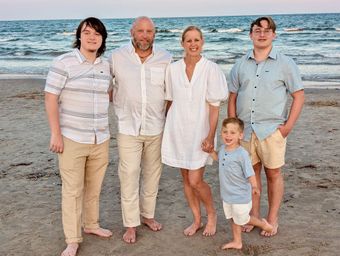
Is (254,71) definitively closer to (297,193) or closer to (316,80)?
(297,193)

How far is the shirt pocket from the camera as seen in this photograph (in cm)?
386

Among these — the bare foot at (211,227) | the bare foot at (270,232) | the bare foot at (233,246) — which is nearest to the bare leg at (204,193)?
the bare foot at (211,227)

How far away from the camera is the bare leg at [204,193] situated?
3.95 m

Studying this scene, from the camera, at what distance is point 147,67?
151 inches

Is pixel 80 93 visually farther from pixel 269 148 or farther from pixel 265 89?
pixel 269 148

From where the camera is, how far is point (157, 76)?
12.7ft

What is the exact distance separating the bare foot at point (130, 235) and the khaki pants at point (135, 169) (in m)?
0.05

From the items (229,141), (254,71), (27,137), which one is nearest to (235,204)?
(229,141)

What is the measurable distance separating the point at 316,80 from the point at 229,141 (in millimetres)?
11589

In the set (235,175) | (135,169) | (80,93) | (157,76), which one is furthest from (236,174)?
(80,93)

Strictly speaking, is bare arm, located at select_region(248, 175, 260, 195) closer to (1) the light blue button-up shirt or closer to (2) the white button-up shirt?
(1) the light blue button-up shirt

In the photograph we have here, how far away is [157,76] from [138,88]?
0.60 ft

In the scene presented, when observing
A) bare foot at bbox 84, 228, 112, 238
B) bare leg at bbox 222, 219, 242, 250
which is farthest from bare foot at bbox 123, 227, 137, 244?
bare leg at bbox 222, 219, 242, 250

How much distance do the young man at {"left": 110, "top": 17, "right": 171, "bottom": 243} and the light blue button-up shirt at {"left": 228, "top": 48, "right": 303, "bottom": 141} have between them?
655 millimetres
